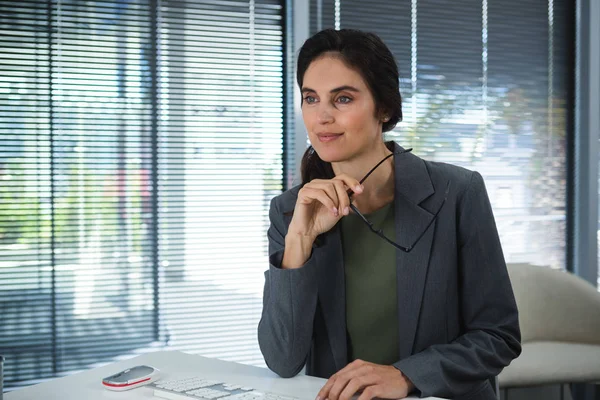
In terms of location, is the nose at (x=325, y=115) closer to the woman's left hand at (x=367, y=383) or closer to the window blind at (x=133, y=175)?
the woman's left hand at (x=367, y=383)

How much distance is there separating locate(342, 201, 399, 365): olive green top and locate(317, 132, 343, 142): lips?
10.8 inches

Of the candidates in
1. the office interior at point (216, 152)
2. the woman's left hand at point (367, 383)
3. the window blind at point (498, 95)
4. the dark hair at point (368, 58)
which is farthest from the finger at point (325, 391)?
the window blind at point (498, 95)

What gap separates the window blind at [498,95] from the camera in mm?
3738

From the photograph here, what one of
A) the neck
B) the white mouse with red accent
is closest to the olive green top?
the neck

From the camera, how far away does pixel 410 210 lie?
1666 millimetres

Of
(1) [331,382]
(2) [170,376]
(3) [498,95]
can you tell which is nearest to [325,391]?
(1) [331,382]

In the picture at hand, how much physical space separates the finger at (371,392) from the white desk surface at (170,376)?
0.33ft

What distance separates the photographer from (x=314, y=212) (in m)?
1.66

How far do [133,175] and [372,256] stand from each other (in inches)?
75.3

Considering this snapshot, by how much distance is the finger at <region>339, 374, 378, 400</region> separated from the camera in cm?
127

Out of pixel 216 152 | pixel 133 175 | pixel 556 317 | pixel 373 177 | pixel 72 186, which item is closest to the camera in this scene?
pixel 373 177

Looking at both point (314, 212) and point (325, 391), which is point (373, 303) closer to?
point (314, 212)

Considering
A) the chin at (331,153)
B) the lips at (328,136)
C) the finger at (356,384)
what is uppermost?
the lips at (328,136)

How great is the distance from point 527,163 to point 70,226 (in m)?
2.58
